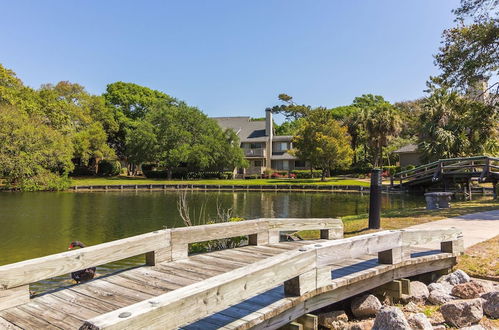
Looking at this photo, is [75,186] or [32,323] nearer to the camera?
[32,323]

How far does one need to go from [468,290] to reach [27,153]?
3991 cm

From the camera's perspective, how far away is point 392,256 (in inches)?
209

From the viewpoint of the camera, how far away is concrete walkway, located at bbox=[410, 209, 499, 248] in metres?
8.64

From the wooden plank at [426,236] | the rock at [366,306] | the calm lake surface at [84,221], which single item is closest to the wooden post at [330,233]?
the wooden plank at [426,236]

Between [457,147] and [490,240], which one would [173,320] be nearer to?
[490,240]

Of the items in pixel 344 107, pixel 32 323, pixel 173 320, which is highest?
pixel 344 107

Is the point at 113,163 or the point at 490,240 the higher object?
the point at 113,163

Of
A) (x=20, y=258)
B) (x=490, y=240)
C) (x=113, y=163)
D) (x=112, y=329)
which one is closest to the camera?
(x=112, y=329)

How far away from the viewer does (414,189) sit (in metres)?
30.5

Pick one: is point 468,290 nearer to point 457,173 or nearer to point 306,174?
point 457,173

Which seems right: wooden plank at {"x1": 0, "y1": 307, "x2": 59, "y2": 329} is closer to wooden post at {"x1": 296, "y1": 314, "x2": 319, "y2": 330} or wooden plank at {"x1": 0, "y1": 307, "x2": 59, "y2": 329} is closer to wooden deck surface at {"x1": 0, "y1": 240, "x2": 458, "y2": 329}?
wooden deck surface at {"x1": 0, "y1": 240, "x2": 458, "y2": 329}

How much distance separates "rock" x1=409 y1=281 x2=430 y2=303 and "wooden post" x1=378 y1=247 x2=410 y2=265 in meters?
0.54

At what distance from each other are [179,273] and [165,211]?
17.5 meters

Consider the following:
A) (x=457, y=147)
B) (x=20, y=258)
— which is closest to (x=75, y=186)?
(x=20, y=258)
